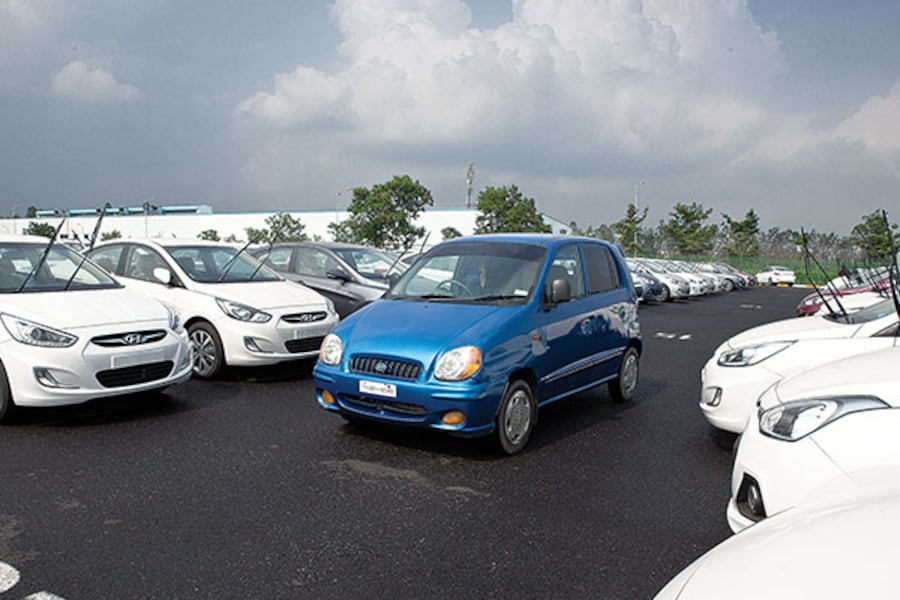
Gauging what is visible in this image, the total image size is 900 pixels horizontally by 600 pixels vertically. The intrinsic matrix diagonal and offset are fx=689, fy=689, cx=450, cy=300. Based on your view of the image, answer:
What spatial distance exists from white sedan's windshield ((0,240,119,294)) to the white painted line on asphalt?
11.7ft

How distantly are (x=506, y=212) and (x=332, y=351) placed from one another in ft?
201

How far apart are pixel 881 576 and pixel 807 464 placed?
1.53 metres

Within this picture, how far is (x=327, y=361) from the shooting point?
5.34m

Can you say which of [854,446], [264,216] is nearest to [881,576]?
[854,446]

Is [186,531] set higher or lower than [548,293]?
Answer: lower

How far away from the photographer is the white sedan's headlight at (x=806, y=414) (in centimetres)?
295

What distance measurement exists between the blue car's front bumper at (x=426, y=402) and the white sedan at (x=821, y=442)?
1.88 meters

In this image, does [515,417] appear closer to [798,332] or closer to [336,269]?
[798,332]

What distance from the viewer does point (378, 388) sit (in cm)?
493

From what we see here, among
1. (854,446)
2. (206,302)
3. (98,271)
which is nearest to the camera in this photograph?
(854,446)

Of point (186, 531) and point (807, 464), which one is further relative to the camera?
point (186, 531)

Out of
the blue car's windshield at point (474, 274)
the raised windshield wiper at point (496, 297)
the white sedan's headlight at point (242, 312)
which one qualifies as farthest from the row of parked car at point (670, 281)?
the raised windshield wiper at point (496, 297)

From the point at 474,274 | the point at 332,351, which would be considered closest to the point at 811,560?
the point at 332,351

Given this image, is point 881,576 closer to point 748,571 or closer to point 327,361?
point 748,571
